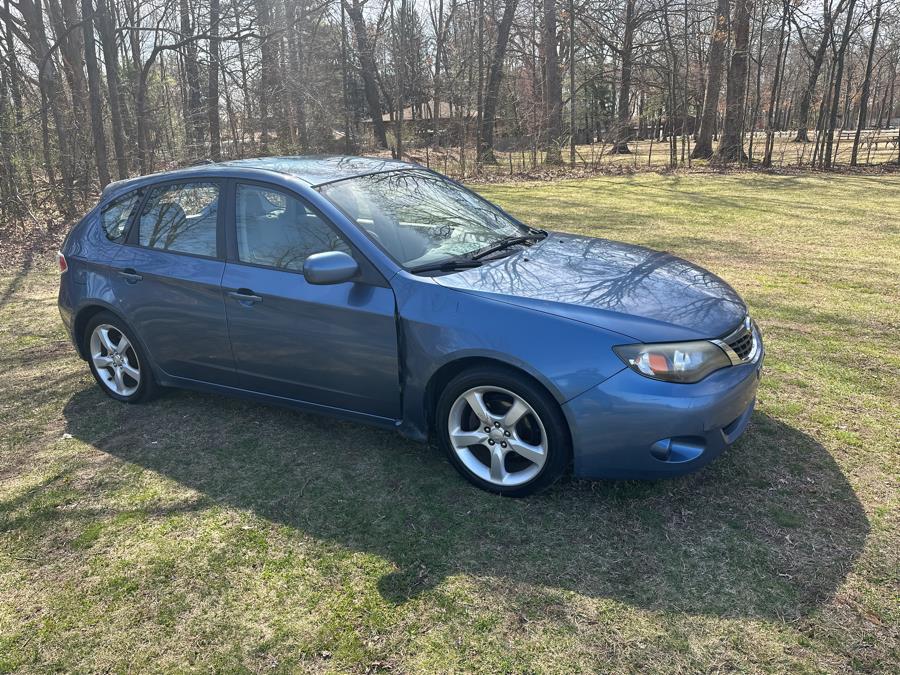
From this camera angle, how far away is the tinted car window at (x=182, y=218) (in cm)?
411

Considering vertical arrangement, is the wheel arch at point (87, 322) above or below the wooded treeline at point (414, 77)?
below

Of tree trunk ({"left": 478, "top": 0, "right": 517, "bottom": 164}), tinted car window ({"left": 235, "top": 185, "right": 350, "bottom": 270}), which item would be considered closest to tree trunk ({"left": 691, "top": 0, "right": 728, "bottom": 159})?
tree trunk ({"left": 478, "top": 0, "right": 517, "bottom": 164})

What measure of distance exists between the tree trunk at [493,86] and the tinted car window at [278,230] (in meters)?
18.0

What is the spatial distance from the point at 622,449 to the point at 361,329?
4.76 ft

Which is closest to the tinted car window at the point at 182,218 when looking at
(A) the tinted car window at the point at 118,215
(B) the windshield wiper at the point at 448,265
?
(A) the tinted car window at the point at 118,215

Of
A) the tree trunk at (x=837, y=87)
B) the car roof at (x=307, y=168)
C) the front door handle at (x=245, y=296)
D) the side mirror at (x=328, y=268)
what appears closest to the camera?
the side mirror at (x=328, y=268)

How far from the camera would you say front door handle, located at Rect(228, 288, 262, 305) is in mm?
3804

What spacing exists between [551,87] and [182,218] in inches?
855

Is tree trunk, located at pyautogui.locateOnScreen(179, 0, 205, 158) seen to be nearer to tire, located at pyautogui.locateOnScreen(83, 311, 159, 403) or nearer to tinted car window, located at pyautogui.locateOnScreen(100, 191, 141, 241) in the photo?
tinted car window, located at pyautogui.locateOnScreen(100, 191, 141, 241)

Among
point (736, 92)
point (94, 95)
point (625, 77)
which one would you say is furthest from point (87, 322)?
point (736, 92)

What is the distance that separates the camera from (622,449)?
3.02m

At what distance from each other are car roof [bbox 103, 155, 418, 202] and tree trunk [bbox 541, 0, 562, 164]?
60.6ft

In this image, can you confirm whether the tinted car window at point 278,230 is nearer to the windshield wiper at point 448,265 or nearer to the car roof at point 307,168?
the car roof at point 307,168

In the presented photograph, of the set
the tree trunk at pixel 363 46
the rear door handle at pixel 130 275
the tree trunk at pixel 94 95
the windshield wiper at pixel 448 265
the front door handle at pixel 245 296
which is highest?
the tree trunk at pixel 363 46
